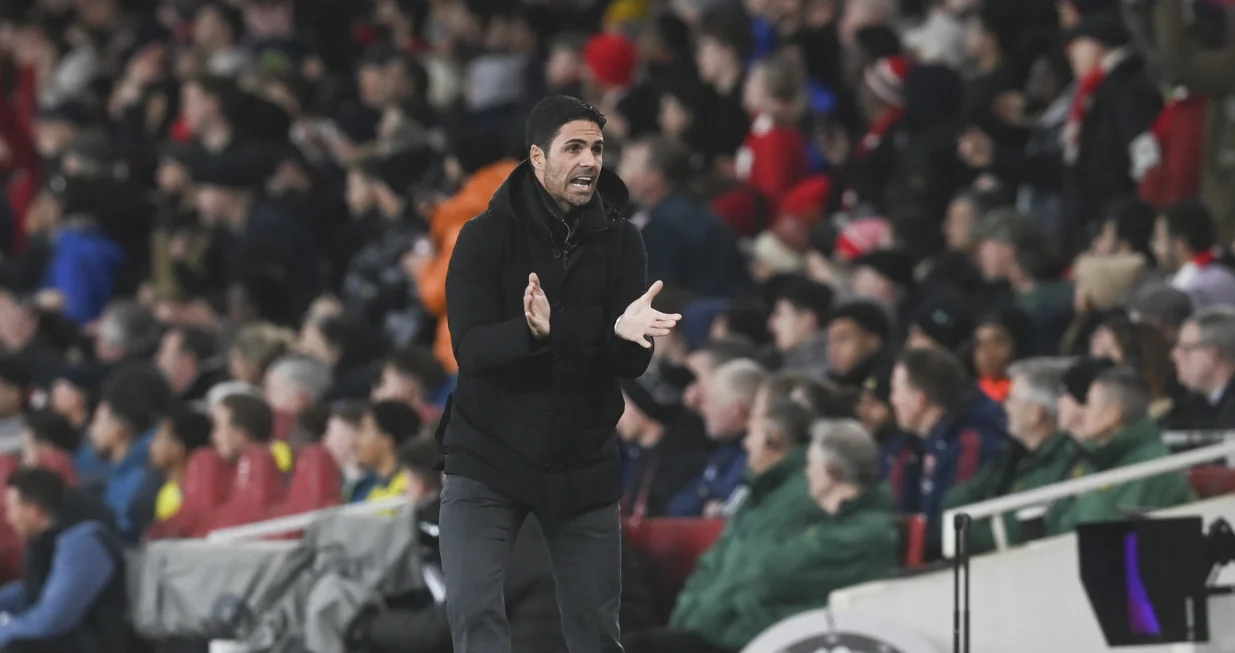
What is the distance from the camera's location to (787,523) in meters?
8.95

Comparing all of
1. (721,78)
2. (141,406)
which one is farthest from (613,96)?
(141,406)

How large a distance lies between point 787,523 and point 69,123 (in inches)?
395

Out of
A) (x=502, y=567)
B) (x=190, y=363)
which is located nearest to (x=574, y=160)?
(x=502, y=567)

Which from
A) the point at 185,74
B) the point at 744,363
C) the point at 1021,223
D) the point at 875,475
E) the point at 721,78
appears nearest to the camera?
the point at 875,475

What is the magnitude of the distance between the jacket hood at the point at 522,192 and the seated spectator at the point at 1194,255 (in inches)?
194

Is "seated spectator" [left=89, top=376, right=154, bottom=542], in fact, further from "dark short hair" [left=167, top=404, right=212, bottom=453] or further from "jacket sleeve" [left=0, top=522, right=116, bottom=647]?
"jacket sleeve" [left=0, top=522, right=116, bottom=647]

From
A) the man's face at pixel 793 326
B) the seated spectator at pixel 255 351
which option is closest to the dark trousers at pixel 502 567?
the man's face at pixel 793 326

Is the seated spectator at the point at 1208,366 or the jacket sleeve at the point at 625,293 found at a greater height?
the seated spectator at the point at 1208,366

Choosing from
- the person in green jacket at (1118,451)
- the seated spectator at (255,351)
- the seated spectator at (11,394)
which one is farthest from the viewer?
the seated spectator at (11,394)

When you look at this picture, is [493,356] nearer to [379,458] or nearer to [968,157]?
[379,458]

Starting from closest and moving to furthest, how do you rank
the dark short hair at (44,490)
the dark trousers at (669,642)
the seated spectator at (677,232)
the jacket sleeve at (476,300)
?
1. the jacket sleeve at (476,300)
2. the dark trousers at (669,642)
3. the dark short hair at (44,490)
4. the seated spectator at (677,232)

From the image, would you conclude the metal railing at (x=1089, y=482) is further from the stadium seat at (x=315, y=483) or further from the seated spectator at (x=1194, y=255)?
the stadium seat at (x=315, y=483)

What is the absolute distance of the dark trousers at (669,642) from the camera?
8734mm

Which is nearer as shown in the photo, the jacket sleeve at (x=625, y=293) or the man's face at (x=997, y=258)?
the jacket sleeve at (x=625, y=293)
